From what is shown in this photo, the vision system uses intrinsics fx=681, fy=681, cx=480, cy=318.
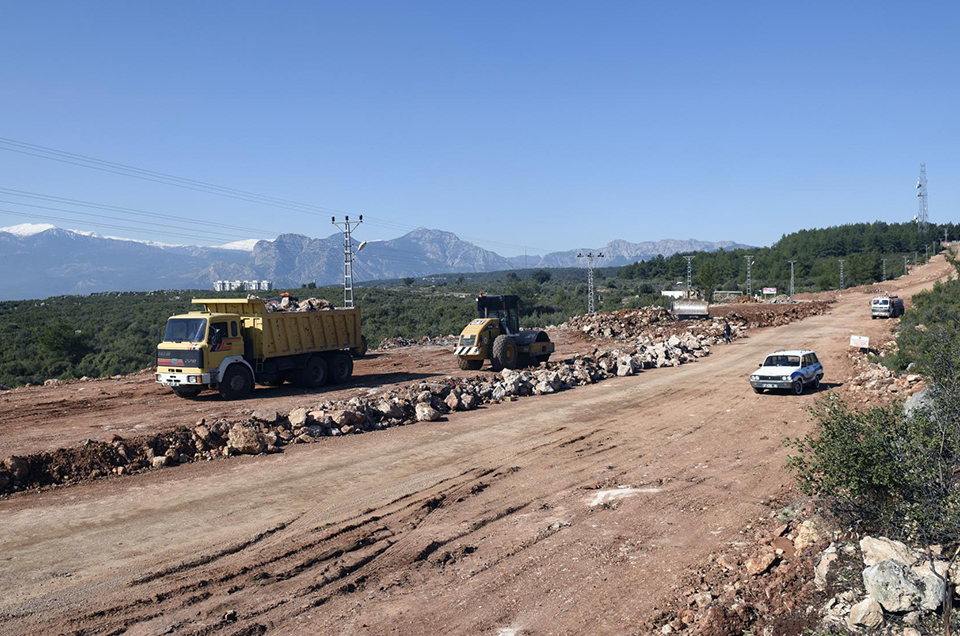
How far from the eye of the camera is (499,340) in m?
24.5

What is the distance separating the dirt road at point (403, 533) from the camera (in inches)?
283

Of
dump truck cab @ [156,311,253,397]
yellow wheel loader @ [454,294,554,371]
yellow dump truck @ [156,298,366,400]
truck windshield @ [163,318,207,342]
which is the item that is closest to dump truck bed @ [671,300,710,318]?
yellow wheel loader @ [454,294,554,371]

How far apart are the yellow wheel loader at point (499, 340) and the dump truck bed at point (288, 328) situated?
13.8ft

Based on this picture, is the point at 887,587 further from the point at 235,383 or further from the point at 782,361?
the point at 235,383

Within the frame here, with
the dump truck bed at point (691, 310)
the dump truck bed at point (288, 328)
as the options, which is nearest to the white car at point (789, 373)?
the dump truck bed at point (288, 328)

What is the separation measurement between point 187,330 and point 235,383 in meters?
2.00

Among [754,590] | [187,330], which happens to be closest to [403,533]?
[754,590]

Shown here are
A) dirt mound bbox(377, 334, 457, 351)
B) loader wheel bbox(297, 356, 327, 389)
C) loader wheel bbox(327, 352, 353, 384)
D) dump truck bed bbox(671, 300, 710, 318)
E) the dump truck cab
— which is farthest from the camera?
dump truck bed bbox(671, 300, 710, 318)

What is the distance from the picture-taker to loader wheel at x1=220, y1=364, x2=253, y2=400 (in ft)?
63.3

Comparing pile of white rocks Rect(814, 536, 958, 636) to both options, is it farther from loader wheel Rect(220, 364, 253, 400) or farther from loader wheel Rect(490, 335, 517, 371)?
loader wheel Rect(490, 335, 517, 371)

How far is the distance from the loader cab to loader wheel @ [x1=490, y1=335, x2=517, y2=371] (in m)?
0.72

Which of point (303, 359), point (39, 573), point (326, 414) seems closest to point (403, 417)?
point (326, 414)

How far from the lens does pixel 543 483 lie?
38.9 ft

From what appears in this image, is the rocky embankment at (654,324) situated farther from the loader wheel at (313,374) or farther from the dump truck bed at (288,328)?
the loader wheel at (313,374)
